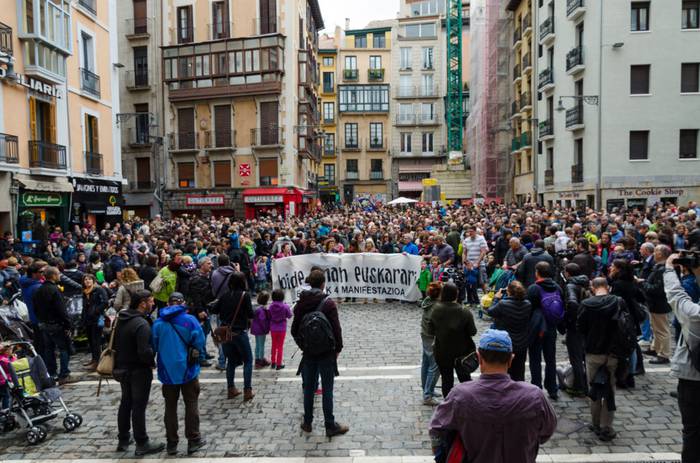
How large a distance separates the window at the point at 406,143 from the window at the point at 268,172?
2933 cm

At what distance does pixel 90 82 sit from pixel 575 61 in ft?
78.1

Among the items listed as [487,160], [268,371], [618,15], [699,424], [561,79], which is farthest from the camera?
[487,160]

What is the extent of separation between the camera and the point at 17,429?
6219 millimetres

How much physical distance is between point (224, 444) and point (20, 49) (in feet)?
58.8

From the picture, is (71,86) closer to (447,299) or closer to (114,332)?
(114,332)

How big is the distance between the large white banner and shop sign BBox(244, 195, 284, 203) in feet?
69.9

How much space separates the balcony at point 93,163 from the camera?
2183 centimetres

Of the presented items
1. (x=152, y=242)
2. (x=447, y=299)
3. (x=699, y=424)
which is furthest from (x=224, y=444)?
(x=152, y=242)

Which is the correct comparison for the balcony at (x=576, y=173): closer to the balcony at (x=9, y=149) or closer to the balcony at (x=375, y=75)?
the balcony at (x=9, y=149)

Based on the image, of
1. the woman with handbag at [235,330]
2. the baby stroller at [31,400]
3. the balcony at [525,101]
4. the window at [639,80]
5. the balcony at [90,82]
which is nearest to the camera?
the baby stroller at [31,400]

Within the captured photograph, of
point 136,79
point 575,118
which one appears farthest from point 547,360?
point 136,79

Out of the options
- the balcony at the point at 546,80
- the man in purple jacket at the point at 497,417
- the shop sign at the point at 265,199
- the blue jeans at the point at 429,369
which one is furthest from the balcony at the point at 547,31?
the man in purple jacket at the point at 497,417

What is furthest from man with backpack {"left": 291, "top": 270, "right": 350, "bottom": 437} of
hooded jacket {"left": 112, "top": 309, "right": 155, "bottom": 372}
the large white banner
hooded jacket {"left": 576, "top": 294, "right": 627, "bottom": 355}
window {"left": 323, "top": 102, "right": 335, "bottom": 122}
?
window {"left": 323, "top": 102, "right": 335, "bottom": 122}

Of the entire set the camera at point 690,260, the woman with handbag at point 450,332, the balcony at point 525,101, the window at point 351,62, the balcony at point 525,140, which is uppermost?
the window at point 351,62
